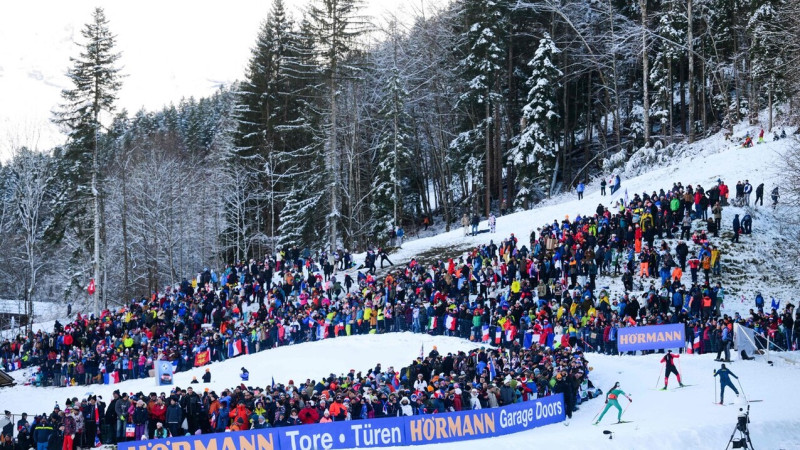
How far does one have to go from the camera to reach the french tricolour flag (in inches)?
1159

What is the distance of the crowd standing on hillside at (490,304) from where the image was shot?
1019 inches

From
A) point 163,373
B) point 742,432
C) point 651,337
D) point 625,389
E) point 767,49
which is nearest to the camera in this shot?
point 742,432

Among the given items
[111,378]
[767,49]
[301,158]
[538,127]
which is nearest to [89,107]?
[301,158]

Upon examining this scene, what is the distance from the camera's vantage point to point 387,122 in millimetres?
51438

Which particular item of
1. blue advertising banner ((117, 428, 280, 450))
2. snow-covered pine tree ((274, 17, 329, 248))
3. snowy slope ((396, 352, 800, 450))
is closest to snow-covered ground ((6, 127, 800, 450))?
snowy slope ((396, 352, 800, 450))

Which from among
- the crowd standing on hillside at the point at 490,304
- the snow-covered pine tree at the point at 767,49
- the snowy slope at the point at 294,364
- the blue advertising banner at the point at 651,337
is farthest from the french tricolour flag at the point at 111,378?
the snow-covered pine tree at the point at 767,49

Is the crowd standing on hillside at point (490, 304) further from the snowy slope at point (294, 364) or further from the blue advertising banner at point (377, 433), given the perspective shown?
the blue advertising banner at point (377, 433)

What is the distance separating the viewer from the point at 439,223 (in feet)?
193

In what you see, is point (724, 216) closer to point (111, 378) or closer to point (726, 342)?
point (726, 342)

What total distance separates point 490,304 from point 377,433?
12.5 meters

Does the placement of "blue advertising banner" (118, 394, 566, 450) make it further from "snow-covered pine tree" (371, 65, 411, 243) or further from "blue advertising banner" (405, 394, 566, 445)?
"snow-covered pine tree" (371, 65, 411, 243)

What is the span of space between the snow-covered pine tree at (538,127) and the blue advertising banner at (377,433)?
28959 mm

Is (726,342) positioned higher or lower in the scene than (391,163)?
lower

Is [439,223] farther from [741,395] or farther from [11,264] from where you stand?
[741,395]
